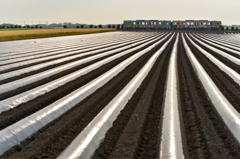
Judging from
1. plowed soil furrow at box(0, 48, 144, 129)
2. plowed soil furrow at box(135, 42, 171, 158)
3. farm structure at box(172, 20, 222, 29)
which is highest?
farm structure at box(172, 20, 222, 29)

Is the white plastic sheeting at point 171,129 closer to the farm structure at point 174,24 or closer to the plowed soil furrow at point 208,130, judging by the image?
the plowed soil furrow at point 208,130

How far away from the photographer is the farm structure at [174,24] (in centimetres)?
→ 5291

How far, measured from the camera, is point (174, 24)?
5641 cm

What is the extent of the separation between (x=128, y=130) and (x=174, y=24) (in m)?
57.5

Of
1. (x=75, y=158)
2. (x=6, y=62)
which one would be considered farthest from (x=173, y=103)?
(x=6, y=62)

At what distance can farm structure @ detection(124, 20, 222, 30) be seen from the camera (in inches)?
2083

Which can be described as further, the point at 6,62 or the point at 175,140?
the point at 6,62

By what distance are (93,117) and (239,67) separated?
725 cm

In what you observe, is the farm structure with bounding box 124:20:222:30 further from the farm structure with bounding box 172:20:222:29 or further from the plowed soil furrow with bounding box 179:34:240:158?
the plowed soil furrow with bounding box 179:34:240:158

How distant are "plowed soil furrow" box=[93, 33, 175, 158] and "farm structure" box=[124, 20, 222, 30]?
2130 inches

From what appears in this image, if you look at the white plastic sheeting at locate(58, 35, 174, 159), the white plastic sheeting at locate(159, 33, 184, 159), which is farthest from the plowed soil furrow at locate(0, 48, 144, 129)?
the white plastic sheeting at locate(159, 33, 184, 159)

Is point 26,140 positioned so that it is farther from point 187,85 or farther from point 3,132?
point 187,85

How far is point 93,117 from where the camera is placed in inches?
155

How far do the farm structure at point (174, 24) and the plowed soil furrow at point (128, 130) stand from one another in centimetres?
5410
